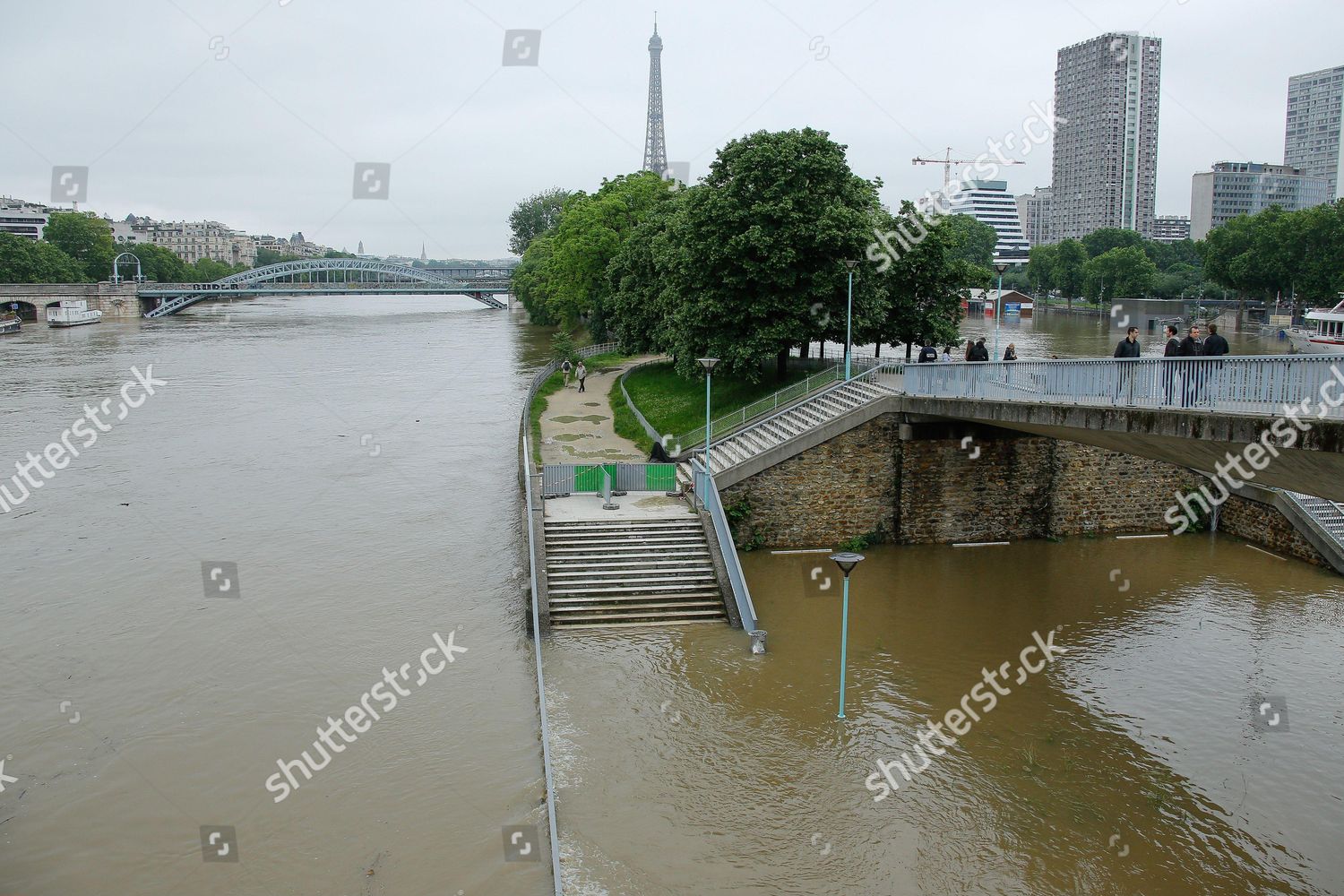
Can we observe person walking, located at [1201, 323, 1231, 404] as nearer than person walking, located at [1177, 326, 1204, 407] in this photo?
Yes

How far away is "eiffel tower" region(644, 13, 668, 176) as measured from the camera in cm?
11788

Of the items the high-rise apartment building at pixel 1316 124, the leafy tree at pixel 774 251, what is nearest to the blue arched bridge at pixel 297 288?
the leafy tree at pixel 774 251

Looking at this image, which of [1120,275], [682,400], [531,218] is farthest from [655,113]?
[682,400]

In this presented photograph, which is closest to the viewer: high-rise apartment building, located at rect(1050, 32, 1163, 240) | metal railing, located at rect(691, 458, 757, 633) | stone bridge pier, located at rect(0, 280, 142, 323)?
metal railing, located at rect(691, 458, 757, 633)

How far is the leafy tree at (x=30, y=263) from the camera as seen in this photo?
3674 inches

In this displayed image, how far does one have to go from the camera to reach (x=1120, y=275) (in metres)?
87.1

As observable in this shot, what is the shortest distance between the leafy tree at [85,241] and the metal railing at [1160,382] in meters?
113

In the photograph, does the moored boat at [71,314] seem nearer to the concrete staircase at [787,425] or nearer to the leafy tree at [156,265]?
the leafy tree at [156,265]

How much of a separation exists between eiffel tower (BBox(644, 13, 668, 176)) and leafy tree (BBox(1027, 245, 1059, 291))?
42255 mm

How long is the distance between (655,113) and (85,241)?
6441cm

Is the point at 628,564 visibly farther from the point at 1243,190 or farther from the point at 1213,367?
the point at 1243,190

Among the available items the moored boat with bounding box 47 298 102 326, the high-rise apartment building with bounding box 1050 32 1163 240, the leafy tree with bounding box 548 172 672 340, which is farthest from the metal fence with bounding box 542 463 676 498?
the high-rise apartment building with bounding box 1050 32 1163 240

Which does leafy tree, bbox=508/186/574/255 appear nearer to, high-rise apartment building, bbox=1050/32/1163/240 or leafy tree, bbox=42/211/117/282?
leafy tree, bbox=42/211/117/282

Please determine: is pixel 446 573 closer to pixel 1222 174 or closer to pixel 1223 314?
pixel 1223 314
